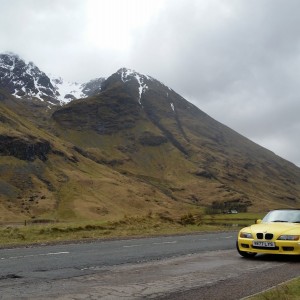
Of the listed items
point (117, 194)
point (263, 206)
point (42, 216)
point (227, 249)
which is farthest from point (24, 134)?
point (227, 249)

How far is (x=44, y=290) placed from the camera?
8742 mm

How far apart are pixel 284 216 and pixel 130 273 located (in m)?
6.18

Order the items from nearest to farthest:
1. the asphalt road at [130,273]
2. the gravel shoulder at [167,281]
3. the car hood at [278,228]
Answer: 1. the gravel shoulder at [167,281]
2. the asphalt road at [130,273]
3. the car hood at [278,228]

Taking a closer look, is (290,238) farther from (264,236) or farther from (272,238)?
(264,236)

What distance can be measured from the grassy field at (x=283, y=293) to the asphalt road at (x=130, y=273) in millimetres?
449

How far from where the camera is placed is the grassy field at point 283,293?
7.59 meters

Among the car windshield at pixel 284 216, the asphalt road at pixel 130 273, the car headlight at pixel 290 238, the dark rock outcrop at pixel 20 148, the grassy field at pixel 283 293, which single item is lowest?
the grassy field at pixel 283 293

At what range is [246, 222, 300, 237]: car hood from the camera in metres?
13.2

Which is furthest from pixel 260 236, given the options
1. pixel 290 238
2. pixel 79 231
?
pixel 79 231

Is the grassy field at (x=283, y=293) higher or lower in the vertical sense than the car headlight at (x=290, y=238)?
lower

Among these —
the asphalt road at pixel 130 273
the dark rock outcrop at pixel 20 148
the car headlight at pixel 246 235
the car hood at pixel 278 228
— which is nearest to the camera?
the asphalt road at pixel 130 273

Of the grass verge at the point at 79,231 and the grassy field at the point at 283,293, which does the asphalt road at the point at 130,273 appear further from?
the grass verge at the point at 79,231

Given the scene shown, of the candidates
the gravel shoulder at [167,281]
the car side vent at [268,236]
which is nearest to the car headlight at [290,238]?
the car side vent at [268,236]

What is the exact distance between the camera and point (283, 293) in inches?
313
